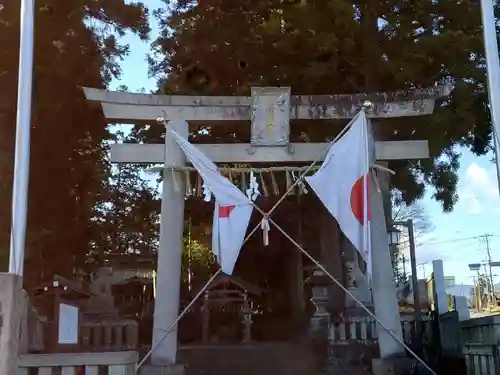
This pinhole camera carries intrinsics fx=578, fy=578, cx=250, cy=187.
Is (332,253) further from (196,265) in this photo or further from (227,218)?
(196,265)

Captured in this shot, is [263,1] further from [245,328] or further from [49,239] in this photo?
[245,328]

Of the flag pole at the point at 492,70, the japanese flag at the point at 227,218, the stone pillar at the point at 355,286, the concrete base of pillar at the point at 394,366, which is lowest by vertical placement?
the concrete base of pillar at the point at 394,366

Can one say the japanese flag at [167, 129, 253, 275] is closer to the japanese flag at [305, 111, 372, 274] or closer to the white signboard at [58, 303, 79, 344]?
the japanese flag at [305, 111, 372, 274]

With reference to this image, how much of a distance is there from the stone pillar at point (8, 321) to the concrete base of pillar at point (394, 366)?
4924 mm

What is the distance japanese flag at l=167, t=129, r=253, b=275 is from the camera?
7.73 m

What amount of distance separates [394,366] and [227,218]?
9.92 ft

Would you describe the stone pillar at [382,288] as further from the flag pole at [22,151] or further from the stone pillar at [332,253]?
the flag pole at [22,151]

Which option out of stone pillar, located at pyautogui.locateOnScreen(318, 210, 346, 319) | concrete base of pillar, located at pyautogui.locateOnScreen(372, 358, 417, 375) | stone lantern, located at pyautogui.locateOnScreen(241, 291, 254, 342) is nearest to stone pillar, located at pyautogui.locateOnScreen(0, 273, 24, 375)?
concrete base of pillar, located at pyautogui.locateOnScreen(372, 358, 417, 375)

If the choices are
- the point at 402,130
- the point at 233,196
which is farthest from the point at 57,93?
the point at 402,130

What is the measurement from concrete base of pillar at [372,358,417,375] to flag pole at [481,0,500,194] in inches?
113

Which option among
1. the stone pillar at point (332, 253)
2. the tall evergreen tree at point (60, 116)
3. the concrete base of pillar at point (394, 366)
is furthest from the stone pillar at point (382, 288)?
the tall evergreen tree at point (60, 116)

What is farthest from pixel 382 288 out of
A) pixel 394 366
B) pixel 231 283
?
pixel 231 283

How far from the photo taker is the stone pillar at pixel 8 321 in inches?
190

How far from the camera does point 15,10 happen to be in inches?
421
